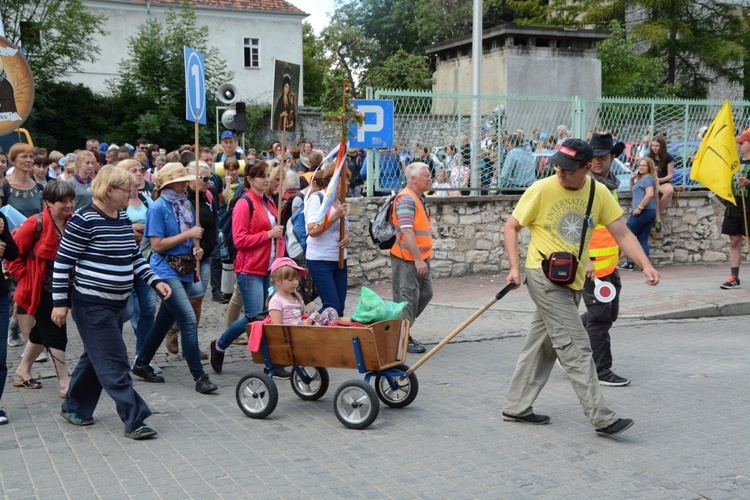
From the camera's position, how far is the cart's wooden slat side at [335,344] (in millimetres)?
6152

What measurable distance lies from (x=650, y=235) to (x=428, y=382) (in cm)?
874

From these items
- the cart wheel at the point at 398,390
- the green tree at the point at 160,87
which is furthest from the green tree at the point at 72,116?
the cart wheel at the point at 398,390

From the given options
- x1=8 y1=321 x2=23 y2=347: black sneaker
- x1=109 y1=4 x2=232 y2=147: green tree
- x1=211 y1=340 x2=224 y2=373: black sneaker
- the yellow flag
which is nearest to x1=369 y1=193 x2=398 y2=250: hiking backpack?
x1=211 y1=340 x2=224 y2=373: black sneaker

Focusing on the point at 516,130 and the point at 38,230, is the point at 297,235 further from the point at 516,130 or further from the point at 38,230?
the point at 516,130

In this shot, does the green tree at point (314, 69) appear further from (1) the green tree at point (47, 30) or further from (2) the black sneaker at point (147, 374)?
(2) the black sneaker at point (147, 374)

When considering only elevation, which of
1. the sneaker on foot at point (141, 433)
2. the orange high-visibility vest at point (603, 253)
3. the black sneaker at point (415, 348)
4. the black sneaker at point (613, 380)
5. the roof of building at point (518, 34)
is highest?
the roof of building at point (518, 34)

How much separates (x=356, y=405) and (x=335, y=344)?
44cm

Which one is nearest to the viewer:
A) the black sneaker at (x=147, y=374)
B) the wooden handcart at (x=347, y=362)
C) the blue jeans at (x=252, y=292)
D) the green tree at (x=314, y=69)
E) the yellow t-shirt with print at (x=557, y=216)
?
the yellow t-shirt with print at (x=557, y=216)

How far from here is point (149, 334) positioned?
759cm

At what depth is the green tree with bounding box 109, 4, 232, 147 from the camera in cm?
3356

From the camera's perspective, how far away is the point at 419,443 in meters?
5.81

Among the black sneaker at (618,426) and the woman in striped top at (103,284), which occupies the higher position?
the woman in striped top at (103,284)

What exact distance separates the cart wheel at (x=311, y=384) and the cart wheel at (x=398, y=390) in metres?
0.46

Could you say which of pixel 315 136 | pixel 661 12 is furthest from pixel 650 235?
pixel 661 12
